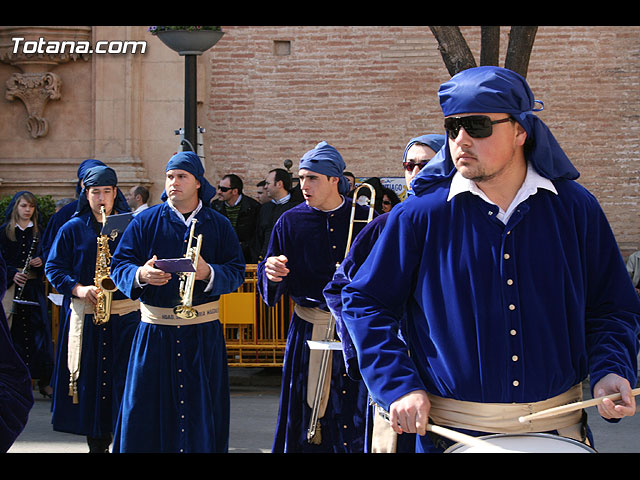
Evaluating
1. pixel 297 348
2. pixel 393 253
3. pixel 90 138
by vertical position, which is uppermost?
pixel 90 138

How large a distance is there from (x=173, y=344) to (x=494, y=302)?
3434 millimetres

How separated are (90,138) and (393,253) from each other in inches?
525

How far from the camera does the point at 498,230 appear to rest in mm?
3590

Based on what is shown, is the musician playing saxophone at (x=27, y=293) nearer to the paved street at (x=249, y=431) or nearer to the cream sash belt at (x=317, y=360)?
the paved street at (x=249, y=431)

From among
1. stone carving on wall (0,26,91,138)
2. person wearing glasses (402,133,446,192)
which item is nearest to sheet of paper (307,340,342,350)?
person wearing glasses (402,133,446,192)

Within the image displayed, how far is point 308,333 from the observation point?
6594 millimetres

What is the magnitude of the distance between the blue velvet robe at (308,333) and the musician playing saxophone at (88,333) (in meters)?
1.49

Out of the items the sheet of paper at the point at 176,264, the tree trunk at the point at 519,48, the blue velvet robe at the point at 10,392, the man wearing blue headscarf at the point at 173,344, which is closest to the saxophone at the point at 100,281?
the man wearing blue headscarf at the point at 173,344

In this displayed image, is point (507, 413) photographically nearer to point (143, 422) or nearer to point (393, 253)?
point (393, 253)

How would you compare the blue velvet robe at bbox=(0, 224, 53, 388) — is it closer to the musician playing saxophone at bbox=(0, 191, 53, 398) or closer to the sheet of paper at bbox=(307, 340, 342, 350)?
the musician playing saxophone at bbox=(0, 191, 53, 398)

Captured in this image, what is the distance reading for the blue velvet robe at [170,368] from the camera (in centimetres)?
654

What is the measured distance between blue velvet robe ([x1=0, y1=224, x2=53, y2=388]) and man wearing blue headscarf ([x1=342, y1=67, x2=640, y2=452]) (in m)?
7.42

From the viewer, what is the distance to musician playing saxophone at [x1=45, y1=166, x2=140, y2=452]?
789cm
